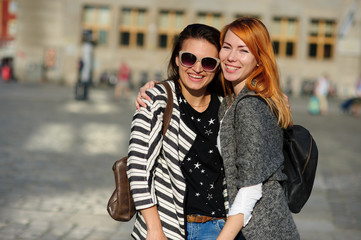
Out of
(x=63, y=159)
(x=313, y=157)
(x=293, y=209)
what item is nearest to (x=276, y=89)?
(x=313, y=157)

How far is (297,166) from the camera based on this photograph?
2.60 meters

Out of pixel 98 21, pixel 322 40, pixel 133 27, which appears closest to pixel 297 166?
pixel 133 27

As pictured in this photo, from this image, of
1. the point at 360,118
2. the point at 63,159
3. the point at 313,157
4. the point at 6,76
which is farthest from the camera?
the point at 6,76

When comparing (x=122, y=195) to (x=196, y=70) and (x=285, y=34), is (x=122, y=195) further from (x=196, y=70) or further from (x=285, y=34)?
(x=285, y=34)

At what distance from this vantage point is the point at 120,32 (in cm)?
4241

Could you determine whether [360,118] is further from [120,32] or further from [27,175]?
[120,32]

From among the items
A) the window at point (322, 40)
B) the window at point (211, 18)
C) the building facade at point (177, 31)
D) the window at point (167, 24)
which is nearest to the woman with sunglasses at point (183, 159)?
the building facade at point (177, 31)

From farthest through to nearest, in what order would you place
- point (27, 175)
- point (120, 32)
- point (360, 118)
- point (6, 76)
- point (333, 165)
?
point (120, 32) < point (6, 76) < point (360, 118) < point (333, 165) < point (27, 175)

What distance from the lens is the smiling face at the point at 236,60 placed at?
262 centimetres

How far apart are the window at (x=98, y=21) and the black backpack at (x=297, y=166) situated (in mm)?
40591

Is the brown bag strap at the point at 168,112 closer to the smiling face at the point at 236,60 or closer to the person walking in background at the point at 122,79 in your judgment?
the smiling face at the point at 236,60

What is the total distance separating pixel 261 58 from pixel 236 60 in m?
0.12

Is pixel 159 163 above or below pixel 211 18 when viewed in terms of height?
below

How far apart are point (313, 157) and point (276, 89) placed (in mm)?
379
